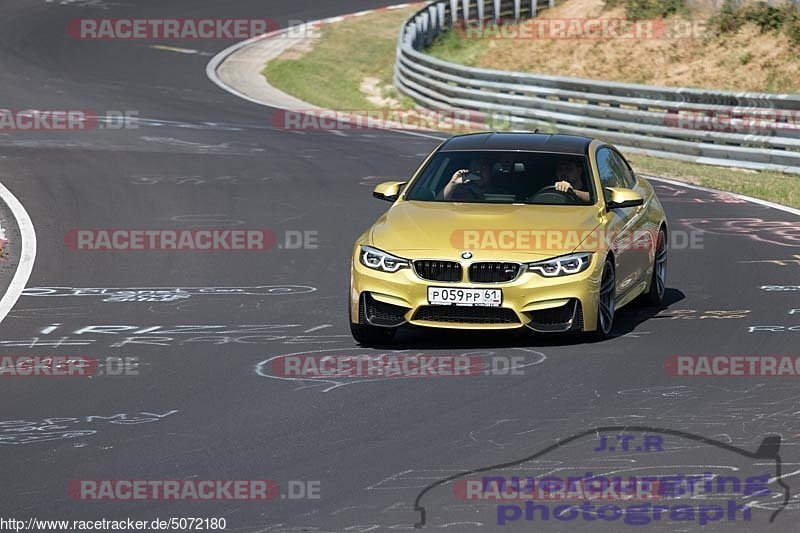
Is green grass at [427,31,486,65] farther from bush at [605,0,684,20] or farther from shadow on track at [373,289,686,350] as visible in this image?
shadow on track at [373,289,686,350]

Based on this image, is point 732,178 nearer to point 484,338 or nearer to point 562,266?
point 484,338

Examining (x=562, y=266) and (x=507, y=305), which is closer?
(x=507, y=305)

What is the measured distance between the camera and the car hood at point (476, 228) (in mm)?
11109

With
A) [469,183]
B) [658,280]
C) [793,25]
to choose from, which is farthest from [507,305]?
[793,25]

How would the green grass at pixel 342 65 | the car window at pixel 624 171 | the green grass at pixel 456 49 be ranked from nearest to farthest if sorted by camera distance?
the car window at pixel 624 171
the green grass at pixel 342 65
the green grass at pixel 456 49

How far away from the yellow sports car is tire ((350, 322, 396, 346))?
0.01 m

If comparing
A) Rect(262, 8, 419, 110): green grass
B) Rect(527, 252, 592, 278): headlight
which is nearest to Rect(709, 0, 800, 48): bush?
Rect(262, 8, 419, 110): green grass

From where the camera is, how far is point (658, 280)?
43.3 ft

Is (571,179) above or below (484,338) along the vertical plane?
above

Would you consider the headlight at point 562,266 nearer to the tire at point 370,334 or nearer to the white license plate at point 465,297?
the white license plate at point 465,297

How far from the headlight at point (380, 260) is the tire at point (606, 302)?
147 centimetres

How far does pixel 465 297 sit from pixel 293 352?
132cm

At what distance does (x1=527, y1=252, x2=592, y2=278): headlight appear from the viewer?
36.2 feet

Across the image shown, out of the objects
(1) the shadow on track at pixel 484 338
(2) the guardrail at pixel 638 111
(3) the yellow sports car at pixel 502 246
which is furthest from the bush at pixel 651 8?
(1) the shadow on track at pixel 484 338
